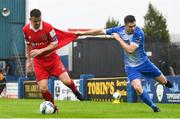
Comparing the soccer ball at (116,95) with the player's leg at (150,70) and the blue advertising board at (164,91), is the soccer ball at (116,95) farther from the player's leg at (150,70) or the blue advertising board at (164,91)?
the player's leg at (150,70)

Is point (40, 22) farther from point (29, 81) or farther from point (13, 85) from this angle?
point (13, 85)

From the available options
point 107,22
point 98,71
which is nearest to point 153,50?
point 98,71

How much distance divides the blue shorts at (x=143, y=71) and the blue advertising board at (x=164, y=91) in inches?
315

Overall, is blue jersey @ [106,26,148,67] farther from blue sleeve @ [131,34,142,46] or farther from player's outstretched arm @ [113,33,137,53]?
player's outstretched arm @ [113,33,137,53]

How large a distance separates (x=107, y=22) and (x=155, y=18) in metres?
5.98

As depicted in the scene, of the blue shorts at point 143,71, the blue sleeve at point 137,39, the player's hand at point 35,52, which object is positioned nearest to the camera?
the player's hand at point 35,52

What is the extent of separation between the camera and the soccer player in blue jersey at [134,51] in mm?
13422

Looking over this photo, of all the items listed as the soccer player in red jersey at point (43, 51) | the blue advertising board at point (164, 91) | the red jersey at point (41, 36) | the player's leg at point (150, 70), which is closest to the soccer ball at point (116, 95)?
the blue advertising board at point (164, 91)

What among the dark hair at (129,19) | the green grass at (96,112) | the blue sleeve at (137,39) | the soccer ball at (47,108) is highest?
the dark hair at (129,19)

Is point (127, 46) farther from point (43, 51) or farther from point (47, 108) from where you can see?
point (47, 108)

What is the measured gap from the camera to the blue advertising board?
2218 cm

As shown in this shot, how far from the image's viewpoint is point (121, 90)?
84.4 feet

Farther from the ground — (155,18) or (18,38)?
(155,18)

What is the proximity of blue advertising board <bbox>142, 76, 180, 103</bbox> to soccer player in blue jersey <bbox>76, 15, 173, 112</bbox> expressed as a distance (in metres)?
8.04
